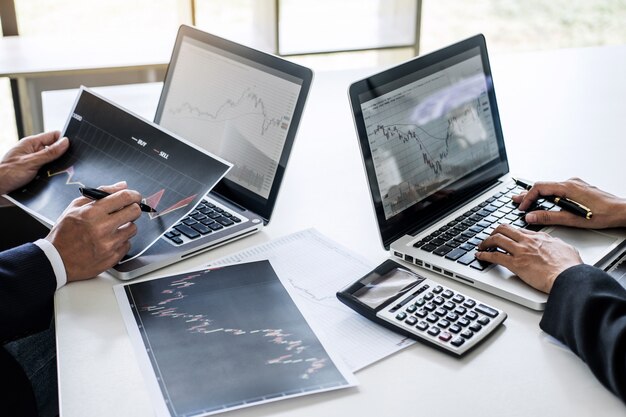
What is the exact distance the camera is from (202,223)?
1.31 m

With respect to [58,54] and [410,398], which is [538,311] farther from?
[58,54]

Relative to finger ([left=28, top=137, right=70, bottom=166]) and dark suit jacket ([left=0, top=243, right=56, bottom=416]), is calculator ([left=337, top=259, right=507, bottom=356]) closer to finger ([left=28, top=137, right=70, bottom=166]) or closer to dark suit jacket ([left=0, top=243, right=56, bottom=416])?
dark suit jacket ([left=0, top=243, right=56, bottom=416])

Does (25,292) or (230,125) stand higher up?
(230,125)

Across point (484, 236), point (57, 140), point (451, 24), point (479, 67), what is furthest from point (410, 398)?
point (451, 24)

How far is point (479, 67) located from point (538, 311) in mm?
548

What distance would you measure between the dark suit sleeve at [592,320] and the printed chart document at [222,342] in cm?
31

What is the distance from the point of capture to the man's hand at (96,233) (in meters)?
1.13

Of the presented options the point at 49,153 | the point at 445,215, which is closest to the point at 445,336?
the point at 445,215

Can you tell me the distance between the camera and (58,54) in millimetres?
2840

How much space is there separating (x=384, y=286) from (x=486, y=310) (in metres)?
0.16

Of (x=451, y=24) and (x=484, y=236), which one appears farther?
(x=451, y=24)

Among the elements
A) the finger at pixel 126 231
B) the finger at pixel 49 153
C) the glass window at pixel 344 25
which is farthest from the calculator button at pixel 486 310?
the glass window at pixel 344 25

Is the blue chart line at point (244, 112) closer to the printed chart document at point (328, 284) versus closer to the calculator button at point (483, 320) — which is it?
the printed chart document at point (328, 284)

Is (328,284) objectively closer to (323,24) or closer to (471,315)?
(471,315)
